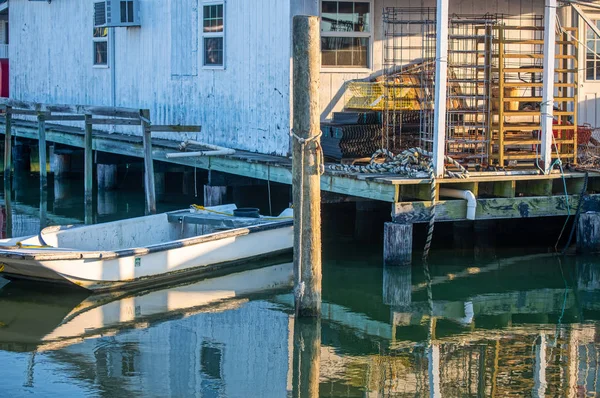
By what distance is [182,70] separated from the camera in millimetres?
19734

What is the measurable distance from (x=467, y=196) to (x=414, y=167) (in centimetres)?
87

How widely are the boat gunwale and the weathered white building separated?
2.83 m

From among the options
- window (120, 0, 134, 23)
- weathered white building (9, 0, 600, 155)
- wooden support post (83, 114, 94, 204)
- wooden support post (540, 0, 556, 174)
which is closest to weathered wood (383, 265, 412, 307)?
wooden support post (540, 0, 556, 174)

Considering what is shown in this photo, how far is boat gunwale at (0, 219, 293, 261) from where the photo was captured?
1162cm

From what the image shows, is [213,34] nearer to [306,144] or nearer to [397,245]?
[397,245]

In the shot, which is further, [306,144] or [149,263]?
[149,263]

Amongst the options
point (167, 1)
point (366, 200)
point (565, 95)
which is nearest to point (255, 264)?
point (366, 200)

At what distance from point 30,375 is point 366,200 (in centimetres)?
839

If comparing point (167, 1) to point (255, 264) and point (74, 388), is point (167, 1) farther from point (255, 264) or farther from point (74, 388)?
point (74, 388)

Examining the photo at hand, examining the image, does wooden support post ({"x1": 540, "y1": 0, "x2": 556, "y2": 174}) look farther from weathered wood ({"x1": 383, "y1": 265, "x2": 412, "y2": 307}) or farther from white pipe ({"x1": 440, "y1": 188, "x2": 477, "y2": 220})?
weathered wood ({"x1": 383, "y1": 265, "x2": 412, "y2": 307})

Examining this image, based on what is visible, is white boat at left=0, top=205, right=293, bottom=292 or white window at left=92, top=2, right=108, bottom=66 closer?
white boat at left=0, top=205, right=293, bottom=292

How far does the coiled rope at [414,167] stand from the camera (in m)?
13.7

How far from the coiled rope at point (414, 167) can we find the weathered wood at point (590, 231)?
2.00 m

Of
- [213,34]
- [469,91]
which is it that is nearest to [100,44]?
[213,34]
